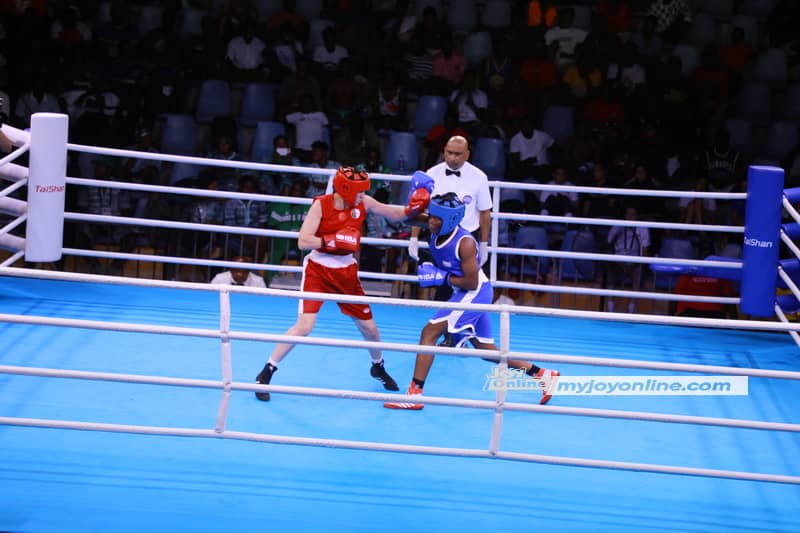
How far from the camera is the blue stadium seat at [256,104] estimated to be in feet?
33.0

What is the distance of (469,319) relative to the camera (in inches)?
213

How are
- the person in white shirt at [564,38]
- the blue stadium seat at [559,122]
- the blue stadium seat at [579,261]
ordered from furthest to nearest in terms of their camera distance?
the person in white shirt at [564,38], the blue stadium seat at [559,122], the blue stadium seat at [579,261]

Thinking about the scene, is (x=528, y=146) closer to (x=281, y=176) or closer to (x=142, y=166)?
(x=281, y=176)

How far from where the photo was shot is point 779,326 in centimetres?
403

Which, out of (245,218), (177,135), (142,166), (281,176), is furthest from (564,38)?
(142,166)

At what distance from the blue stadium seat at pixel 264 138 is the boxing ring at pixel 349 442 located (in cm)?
337

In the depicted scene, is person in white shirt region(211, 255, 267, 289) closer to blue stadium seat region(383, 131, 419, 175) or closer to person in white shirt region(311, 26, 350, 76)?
blue stadium seat region(383, 131, 419, 175)

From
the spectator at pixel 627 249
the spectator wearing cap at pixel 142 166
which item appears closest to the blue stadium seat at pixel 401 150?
the spectator at pixel 627 249

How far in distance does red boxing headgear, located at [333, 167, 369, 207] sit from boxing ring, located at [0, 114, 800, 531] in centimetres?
82

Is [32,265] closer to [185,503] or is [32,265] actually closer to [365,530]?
[185,503]

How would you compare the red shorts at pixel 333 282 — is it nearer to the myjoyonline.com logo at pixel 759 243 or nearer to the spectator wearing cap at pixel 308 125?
the myjoyonline.com logo at pixel 759 243

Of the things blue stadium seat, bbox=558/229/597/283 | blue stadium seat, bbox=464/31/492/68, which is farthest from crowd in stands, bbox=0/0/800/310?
blue stadium seat, bbox=558/229/597/283

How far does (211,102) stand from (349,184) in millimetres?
5093

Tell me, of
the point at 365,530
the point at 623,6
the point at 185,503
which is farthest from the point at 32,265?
the point at 623,6
